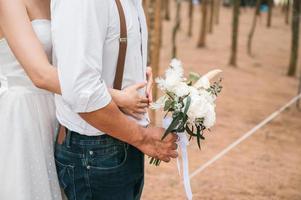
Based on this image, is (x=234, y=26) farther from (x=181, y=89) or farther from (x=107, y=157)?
(x=107, y=157)

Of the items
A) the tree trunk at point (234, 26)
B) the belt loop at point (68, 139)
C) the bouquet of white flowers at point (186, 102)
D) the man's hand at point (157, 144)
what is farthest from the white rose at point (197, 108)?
the tree trunk at point (234, 26)

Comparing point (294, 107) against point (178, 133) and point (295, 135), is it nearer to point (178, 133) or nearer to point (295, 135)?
point (295, 135)

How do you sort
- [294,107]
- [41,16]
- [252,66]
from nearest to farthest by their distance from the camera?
[41,16] < [294,107] < [252,66]

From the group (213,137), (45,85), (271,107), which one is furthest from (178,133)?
(271,107)

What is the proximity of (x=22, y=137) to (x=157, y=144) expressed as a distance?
1.53 feet

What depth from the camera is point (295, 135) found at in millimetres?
6855

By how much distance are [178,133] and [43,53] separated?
526 millimetres

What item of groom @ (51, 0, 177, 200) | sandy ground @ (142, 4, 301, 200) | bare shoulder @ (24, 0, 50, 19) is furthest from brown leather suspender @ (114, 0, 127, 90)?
sandy ground @ (142, 4, 301, 200)

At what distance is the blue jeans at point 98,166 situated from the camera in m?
1.79

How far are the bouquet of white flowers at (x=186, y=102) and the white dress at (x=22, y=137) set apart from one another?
397 mm

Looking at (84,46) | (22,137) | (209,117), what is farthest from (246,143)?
(84,46)

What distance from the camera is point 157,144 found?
6.00 feet

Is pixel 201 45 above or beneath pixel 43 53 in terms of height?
beneath

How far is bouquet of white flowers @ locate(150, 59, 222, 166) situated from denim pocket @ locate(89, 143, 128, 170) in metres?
0.16
